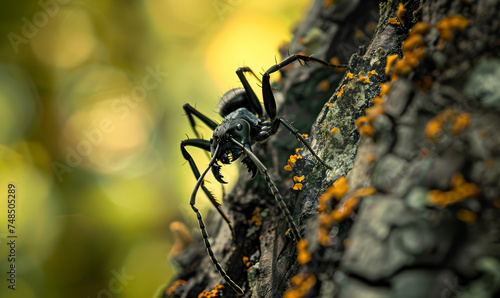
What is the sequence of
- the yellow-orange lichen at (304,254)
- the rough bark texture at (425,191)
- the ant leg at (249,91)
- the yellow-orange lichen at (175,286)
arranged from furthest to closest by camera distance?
the ant leg at (249,91) < the yellow-orange lichen at (175,286) < the yellow-orange lichen at (304,254) < the rough bark texture at (425,191)

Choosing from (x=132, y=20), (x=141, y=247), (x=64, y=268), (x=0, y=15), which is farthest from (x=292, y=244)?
(x=0, y=15)

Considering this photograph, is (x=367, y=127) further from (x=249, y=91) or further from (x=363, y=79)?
(x=249, y=91)

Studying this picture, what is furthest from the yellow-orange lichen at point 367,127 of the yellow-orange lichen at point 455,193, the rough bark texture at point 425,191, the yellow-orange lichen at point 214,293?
the yellow-orange lichen at point 214,293

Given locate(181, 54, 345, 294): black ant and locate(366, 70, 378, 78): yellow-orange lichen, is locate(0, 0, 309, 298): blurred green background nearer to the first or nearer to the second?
locate(181, 54, 345, 294): black ant

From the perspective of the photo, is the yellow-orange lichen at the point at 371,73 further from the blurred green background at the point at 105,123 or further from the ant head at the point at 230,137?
the blurred green background at the point at 105,123

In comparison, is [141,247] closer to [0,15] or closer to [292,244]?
[292,244]
